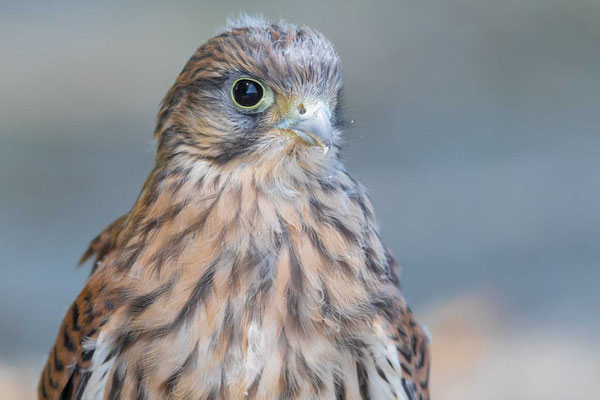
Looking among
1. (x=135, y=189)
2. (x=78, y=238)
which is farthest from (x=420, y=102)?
(x=78, y=238)

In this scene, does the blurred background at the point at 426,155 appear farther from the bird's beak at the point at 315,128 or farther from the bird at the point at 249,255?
the bird's beak at the point at 315,128

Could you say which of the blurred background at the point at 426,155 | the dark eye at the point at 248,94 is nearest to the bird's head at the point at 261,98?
the dark eye at the point at 248,94

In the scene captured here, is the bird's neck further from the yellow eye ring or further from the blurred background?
the blurred background

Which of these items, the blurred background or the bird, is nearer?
the bird

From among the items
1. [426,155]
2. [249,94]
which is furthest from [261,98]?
[426,155]

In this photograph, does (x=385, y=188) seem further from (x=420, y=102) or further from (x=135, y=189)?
(x=135, y=189)

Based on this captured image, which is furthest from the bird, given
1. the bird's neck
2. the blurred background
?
the blurred background
